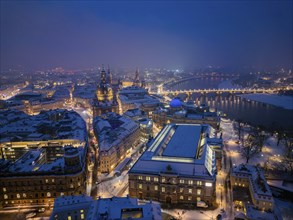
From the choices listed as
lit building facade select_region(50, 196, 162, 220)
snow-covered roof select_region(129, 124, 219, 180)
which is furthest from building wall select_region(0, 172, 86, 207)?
snow-covered roof select_region(129, 124, 219, 180)

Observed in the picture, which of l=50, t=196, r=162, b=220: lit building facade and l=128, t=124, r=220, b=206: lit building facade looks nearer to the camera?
l=50, t=196, r=162, b=220: lit building facade

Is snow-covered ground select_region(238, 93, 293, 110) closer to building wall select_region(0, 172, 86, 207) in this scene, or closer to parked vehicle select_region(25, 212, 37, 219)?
building wall select_region(0, 172, 86, 207)

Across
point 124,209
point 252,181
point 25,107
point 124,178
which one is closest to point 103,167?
point 124,178

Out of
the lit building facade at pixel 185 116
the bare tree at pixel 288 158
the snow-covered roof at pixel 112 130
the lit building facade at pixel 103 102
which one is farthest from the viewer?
the lit building facade at pixel 103 102

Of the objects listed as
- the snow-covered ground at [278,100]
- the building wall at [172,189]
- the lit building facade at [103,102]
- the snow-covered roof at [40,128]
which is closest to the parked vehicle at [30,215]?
the building wall at [172,189]

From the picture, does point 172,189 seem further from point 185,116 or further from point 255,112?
point 255,112

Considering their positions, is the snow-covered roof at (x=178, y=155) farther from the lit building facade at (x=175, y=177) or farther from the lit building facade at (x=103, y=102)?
the lit building facade at (x=103, y=102)

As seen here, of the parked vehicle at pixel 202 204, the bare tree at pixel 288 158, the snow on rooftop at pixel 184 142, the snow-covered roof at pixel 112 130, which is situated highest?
the snow on rooftop at pixel 184 142

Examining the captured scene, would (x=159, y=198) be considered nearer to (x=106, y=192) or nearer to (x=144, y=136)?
(x=106, y=192)
